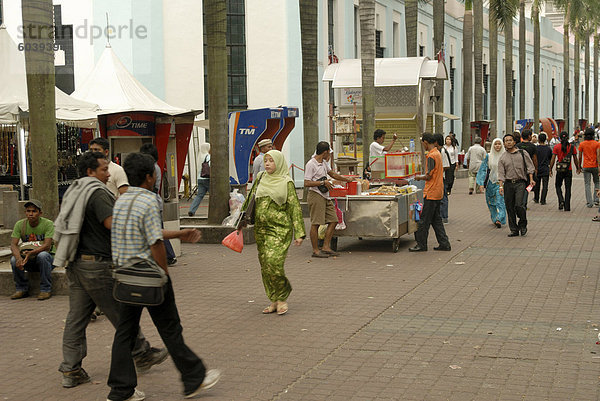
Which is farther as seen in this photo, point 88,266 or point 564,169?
point 564,169

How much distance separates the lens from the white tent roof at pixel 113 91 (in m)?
17.7

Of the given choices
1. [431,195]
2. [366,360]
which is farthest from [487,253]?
[366,360]

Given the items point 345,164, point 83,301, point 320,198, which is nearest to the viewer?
point 83,301

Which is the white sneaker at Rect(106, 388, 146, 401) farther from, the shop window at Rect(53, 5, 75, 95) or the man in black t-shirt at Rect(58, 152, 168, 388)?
the shop window at Rect(53, 5, 75, 95)

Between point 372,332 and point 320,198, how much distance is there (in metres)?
4.88

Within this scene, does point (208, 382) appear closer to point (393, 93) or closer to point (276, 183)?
point (276, 183)

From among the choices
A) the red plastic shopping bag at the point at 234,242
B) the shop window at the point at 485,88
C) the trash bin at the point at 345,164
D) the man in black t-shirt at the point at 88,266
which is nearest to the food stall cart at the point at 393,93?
the trash bin at the point at 345,164

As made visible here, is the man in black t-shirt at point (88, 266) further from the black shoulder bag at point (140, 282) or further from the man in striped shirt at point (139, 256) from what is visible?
the black shoulder bag at point (140, 282)

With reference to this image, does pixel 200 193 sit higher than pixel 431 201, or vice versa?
pixel 431 201

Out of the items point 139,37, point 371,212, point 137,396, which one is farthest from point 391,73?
point 137,396

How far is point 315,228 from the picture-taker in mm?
12453

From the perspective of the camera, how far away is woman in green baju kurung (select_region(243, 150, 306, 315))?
27.8 ft

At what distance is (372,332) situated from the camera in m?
7.64

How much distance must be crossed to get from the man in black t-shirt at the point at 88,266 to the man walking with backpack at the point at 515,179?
974 centimetres
